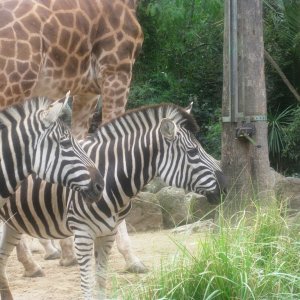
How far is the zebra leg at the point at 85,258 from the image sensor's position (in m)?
5.95

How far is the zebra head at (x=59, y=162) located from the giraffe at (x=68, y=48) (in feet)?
5.59

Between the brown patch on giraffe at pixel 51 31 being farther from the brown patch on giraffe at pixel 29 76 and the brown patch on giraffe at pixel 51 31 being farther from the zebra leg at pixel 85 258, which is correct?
the zebra leg at pixel 85 258

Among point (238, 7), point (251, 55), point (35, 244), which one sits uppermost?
point (238, 7)

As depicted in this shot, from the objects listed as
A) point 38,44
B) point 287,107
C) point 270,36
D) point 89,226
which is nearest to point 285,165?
point 287,107

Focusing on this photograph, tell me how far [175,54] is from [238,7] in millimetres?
8276

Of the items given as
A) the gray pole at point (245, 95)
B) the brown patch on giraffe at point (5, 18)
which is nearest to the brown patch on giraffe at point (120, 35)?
the gray pole at point (245, 95)

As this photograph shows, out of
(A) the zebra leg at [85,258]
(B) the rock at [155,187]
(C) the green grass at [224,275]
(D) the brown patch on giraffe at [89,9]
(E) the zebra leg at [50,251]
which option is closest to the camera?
(C) the green grass at [224,275]

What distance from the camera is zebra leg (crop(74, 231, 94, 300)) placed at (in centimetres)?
595

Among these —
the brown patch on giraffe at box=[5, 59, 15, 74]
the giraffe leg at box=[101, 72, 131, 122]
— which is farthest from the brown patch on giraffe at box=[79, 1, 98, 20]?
the brown patch on giraffe at box=[5, 59, 15, 74]

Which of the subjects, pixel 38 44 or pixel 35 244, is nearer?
pixel 38 44

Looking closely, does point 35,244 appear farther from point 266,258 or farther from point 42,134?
point 266,258

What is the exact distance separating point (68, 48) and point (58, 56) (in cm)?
15

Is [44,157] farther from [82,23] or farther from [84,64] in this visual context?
[82,23]

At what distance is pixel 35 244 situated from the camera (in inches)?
376
